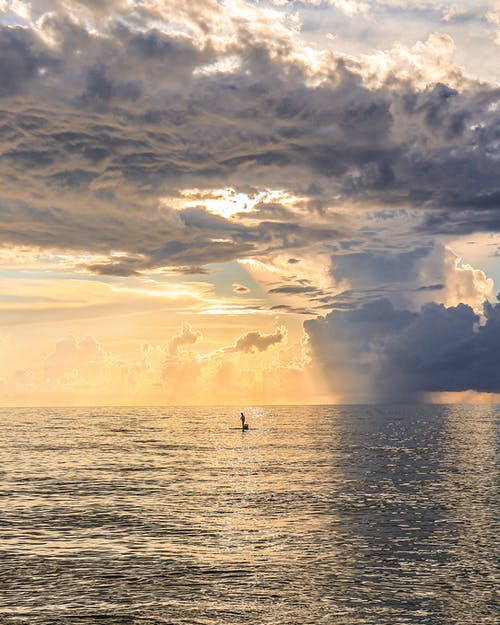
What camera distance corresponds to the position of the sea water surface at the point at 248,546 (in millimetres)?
25109

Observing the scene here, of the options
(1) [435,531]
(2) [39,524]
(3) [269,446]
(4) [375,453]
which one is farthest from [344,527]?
(3) [269,446]

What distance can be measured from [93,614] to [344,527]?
19.4 metres

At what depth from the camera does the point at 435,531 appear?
1544 inches

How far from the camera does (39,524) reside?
4094 centimetres

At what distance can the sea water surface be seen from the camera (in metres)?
25.1

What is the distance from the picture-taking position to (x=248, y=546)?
35.3 metres

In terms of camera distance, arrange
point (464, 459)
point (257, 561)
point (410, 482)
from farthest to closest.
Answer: point (464, 459)
point (410, 482)
point (257, 561)

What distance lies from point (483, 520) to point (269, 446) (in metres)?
66.2

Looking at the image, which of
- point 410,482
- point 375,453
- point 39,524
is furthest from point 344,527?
point 375,453

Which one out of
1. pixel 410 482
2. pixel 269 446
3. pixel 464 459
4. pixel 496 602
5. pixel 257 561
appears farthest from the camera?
pixel 269 446

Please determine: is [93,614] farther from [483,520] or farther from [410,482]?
[410,482]

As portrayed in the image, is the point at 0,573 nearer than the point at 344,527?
Yes

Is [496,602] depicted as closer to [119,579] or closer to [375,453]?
[119,579]

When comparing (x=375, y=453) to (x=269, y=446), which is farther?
(x=269, y=446)
